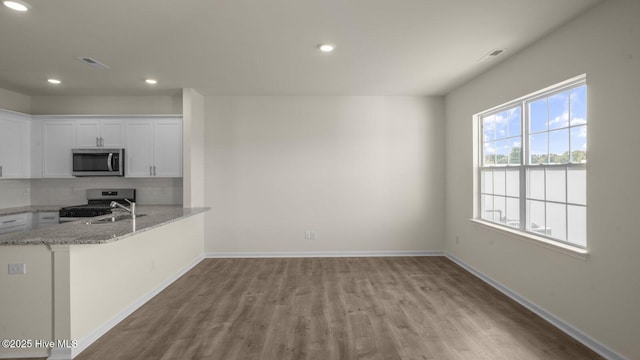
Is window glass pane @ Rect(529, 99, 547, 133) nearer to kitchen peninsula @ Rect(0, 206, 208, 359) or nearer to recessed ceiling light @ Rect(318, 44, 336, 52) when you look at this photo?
recessed ceiling light @ Rect(318, 44, 336, 52)

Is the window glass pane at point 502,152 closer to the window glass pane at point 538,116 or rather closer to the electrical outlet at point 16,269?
the window glass pane at point 538,116

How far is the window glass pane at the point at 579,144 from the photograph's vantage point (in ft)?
8.62

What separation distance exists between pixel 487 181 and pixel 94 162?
18.7ft

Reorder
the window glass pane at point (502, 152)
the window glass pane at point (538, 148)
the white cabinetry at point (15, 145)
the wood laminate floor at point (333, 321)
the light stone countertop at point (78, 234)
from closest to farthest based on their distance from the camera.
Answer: the light stone countertop at point (78, 234), the wood laminate floor at point (333, 321), the window glass pane at point (538, 148), the window glass pane at point (502, 152), the white cabinetry at point (15, 145)

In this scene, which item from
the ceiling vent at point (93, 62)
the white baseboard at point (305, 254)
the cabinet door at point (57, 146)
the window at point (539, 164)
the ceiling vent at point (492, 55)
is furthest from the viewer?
the white baseboard at point (305, 254)

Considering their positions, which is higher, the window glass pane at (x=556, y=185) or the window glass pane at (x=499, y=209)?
the window glass pane at (x=556, y=185)

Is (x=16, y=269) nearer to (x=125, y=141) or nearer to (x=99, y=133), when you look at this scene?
(x=125, y=141)

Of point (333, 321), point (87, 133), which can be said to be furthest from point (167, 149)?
point (333, 321)

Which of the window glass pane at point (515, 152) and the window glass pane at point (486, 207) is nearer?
the window glass pane at point (515, 152)

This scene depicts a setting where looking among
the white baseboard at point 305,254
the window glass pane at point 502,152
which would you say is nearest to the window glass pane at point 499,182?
the window glass pane at point 502,152

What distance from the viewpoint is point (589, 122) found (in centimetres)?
252

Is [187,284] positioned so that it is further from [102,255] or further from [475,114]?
[475,114]

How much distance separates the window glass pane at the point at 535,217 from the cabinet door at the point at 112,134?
18.3ft

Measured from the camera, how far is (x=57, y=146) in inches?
191
